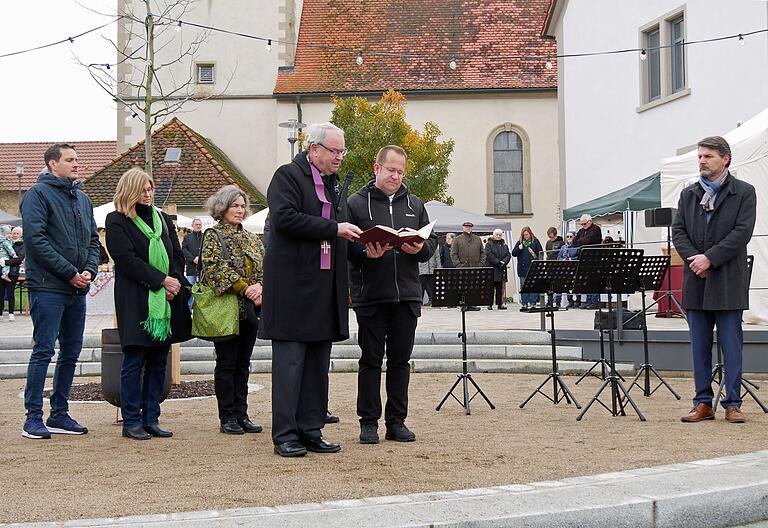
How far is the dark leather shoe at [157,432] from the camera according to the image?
7.86 meters

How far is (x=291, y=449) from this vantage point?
669cm

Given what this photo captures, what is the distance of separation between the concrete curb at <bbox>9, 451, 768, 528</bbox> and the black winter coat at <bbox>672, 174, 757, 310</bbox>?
2.74 meters

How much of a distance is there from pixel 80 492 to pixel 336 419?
339 cm

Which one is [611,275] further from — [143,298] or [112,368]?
[112,368]

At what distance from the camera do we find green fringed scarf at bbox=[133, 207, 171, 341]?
767 centimetres

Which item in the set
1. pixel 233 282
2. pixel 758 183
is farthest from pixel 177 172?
pixel 233 282

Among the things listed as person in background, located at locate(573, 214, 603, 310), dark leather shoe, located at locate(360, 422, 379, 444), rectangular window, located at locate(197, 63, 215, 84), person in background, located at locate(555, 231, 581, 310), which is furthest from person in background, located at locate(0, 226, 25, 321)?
rectangular window, located at locate(197, 63, 215, 84)

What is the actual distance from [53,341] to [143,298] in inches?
28.1

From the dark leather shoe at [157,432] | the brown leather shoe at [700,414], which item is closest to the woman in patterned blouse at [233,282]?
the dark leather shoe at [157,432]

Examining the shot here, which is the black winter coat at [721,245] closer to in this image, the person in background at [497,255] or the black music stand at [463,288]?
the black music stand at [463,288]

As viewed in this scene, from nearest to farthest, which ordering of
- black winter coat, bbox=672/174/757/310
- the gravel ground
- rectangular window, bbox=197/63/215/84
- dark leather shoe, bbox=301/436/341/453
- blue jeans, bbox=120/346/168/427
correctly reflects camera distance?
the gravel ground → dark leather shoe, bbox=301/436/341/453 → blue jeans, bbox=120/346/168/427 → black winter coat, bbox=672/174/757/310 → rectangular window, bbox=197/63/215/84

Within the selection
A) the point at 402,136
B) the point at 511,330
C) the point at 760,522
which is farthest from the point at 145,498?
the point at 402,136

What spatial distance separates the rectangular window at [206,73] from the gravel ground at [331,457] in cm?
2969

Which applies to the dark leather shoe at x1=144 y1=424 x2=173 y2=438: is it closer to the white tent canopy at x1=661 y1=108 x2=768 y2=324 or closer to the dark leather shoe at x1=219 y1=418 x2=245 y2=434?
the dark leather shoe at x1=219 y1=418 x2=245 y2=434
